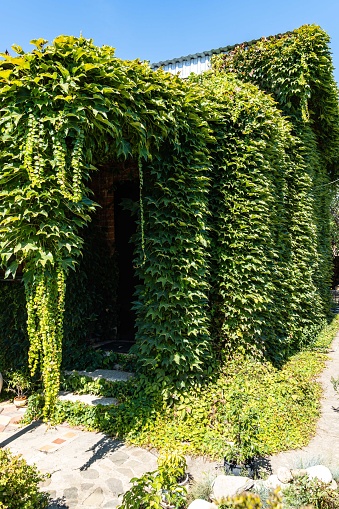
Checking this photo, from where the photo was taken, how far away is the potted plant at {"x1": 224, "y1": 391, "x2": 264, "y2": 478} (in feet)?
10.4

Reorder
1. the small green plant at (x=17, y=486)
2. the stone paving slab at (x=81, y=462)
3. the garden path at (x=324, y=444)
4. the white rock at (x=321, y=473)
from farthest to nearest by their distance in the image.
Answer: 1. the garden path at (x=324, y=444)
2. the stone paving slab at (x=81, y=462)
3. the white rock at (x=321, y=473)
4. the small green plant at (x=17, y=486)

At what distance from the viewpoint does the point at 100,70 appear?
300 centimetres

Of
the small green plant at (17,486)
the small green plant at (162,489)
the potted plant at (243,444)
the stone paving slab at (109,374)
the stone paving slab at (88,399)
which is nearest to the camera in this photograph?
the small green plant at (17,486)

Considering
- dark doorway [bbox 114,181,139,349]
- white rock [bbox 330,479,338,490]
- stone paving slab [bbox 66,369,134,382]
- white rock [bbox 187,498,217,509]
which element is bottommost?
white rock [bbox 330,479,338,490]

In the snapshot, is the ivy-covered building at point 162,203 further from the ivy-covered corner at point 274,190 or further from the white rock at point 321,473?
the white rock at point 321,473

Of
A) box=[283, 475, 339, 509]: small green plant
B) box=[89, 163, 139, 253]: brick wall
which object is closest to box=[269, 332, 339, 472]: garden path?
box=[283, 475, 339, 509]: small green plant

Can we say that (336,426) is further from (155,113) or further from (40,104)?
(40,104)

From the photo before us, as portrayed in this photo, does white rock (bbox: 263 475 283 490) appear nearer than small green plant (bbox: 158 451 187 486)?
No

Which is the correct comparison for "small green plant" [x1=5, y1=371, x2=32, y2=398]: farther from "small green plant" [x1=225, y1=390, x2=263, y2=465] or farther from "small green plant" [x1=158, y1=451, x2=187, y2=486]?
"small green plant" [x1=225, y1=390, x2=263, y2=465]

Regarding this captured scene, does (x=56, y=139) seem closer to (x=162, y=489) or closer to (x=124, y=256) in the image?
(x=162, y=489)

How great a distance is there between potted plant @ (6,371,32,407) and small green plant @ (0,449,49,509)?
2.51m

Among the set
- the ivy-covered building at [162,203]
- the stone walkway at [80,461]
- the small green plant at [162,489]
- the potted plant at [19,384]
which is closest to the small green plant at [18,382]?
the potted plant at [19,384]

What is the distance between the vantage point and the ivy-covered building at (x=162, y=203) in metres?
2.89

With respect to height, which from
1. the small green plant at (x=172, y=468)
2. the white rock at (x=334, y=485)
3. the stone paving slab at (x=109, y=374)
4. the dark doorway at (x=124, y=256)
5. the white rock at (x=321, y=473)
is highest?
the dark doorway at (x=124, y=256)
